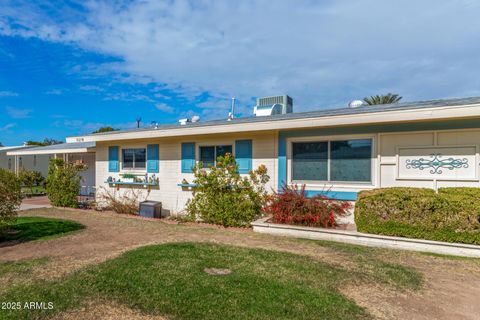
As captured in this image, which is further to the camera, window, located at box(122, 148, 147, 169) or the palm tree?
the palm tree

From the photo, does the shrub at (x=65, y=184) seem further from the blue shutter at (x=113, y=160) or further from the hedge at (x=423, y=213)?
the hedge at (x=423, y=213)

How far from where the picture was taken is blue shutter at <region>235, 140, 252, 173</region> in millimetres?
8289

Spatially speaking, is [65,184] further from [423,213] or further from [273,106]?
[423,213]

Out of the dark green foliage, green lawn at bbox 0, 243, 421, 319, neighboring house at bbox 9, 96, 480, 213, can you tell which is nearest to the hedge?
neighboring house at bbox 9, 96, 480, 213

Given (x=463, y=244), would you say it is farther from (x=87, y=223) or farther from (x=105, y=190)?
(x=105, y=190)

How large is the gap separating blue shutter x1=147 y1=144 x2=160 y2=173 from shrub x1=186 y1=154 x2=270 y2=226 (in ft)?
7.11

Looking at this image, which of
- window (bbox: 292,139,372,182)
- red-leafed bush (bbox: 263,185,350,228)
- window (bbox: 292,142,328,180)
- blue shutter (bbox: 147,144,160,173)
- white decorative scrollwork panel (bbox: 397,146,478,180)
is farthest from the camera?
blue shutter (bbox: 147,144,160,173)

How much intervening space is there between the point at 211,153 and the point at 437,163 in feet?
20.5

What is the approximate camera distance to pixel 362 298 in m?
3.38

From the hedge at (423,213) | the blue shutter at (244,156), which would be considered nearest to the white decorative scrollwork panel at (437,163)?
the hedge at (423,213)

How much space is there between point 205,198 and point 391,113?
18.6 feet

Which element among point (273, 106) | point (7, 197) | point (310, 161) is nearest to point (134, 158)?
point (7, 197)

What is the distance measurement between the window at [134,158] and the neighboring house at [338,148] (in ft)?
0.43

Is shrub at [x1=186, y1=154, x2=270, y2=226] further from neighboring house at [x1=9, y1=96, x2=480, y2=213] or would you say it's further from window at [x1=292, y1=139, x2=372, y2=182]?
window at [x1=292, y1=139, x2=372, y2=182]
